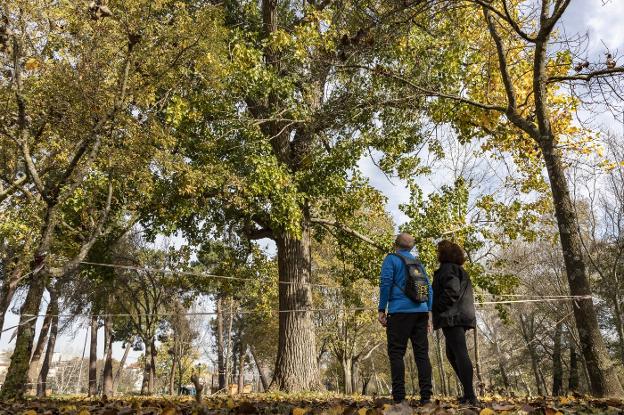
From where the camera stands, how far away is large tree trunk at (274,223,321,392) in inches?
372

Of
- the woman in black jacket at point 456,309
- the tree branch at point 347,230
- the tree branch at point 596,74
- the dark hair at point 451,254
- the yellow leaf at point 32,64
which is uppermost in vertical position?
the yellow leaf at point 32,64

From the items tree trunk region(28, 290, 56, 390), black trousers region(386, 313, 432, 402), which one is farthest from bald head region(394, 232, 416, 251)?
tree trunk region(28, 290, 56, 390)

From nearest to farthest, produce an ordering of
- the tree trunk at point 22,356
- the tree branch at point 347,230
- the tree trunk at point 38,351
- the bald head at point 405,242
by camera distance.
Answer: the bald head at point 405,242
the tree trunk at point 22,356
the tree branch at point 347,230
the tree trunk at point 38,351

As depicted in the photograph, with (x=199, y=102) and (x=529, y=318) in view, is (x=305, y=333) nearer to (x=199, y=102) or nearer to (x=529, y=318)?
(x=199, y=102)

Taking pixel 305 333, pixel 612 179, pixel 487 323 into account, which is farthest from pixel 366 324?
pixel 305 333

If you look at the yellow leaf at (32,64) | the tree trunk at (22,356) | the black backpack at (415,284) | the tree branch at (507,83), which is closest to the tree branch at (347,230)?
the tree branch at (507,83)

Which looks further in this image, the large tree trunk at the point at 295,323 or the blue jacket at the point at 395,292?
the large tree trunk at the point at 295,323

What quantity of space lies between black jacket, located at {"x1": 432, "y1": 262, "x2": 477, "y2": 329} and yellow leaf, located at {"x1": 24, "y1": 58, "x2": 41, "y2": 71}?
678cm

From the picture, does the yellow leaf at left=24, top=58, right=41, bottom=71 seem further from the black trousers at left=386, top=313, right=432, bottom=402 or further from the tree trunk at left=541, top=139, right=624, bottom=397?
the tree trunk at left=541, top=139, right=624, bottom=397

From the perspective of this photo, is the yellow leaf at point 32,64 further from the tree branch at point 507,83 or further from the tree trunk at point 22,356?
the tree branch at point 507,83

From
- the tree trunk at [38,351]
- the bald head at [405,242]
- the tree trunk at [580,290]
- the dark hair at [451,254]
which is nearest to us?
the dark hair at [451,254]

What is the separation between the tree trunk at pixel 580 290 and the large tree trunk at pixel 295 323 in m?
5.19

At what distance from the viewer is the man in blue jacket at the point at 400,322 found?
4262 millimetres

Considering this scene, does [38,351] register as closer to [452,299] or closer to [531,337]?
[452,299]
